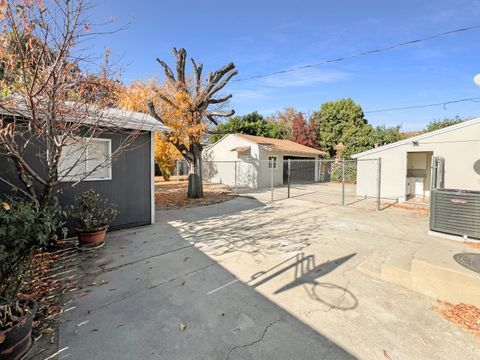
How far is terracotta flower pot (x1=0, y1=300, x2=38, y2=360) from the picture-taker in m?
1.90

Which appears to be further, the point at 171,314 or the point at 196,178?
the point at 196,178

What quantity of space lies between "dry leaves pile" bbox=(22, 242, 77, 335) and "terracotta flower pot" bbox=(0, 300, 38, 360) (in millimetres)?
354

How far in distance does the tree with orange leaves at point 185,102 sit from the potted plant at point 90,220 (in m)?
4.99

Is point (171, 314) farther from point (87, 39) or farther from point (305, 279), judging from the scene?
point (87, 39)

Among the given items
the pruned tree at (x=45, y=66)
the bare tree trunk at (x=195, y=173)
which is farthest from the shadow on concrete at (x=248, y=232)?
the bare tree trunk at (x=195, y=173)

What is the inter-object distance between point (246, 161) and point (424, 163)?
377 inches

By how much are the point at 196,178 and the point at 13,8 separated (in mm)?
8577

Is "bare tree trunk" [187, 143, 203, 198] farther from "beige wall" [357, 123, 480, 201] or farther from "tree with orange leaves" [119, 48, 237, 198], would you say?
"beige wall" [357, 123, 480, 201]

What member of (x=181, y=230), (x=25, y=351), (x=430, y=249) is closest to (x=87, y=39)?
(x=25, y=351)

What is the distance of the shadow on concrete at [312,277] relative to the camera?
9.91 ft

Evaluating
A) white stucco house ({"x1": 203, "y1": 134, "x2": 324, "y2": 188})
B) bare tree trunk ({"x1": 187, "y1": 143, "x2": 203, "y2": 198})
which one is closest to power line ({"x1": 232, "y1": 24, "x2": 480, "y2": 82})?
white stucco house ({"x1": 203, "y1": 134, "x2": 324, "y2": 188})

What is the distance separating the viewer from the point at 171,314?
8.92ft

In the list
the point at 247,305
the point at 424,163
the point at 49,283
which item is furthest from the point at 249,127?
the point at 247,305

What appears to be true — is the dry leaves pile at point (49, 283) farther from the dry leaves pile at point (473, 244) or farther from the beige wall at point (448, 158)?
the beige wall at point (448, 158)
